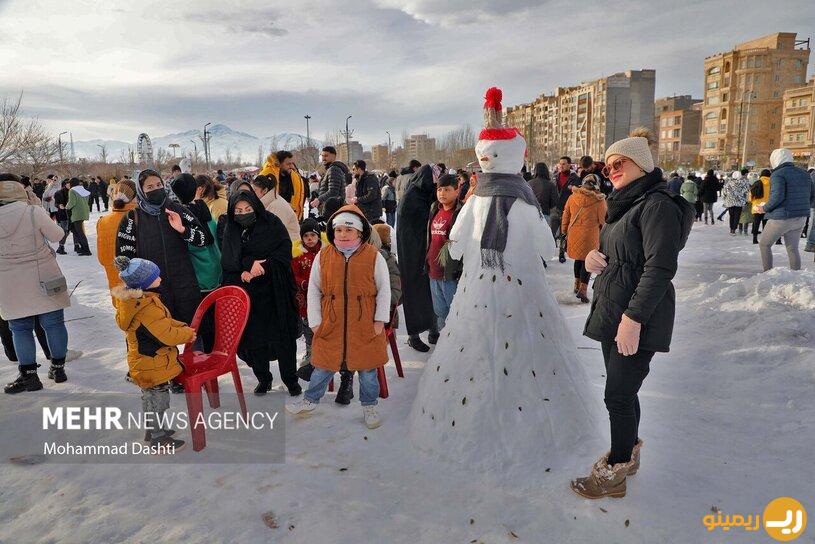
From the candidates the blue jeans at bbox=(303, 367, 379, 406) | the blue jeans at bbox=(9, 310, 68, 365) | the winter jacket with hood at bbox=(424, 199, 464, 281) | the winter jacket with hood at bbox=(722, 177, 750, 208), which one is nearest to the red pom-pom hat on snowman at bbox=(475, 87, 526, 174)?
the winter jacket with hood at bbox=(424, 199, 464, 281)

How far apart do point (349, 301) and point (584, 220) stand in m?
4.85

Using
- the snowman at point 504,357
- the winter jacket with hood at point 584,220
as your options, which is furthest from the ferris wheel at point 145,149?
the winter jacket with hood at point 584,220

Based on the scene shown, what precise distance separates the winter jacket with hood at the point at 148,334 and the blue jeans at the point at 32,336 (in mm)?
2090

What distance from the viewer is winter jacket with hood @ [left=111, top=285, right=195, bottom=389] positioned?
3.03 meters

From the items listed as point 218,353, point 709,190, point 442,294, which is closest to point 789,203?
point 442,294

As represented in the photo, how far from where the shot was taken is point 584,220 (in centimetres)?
711

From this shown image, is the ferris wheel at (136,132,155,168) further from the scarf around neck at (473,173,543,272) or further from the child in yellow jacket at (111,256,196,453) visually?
the scarf around neck at (473,173,543,272)

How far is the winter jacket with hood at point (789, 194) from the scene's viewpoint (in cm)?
668

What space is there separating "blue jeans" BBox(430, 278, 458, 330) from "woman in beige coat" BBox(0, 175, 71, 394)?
370 cm

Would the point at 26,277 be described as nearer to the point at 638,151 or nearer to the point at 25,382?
the point at 25,382

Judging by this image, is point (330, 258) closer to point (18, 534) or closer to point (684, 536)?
point (18, 534)

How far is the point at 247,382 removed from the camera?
4.62m

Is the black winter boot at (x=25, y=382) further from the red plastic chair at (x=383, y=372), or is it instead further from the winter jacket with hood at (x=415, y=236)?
the winter jacket with hood at (x=415, y=236)

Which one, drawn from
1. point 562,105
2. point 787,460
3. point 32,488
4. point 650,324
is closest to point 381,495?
point 650,324
